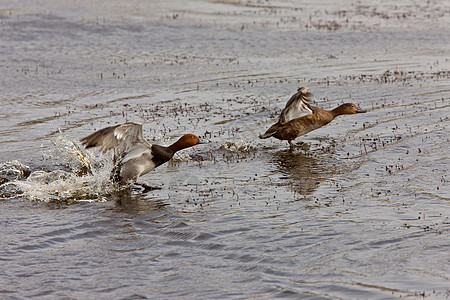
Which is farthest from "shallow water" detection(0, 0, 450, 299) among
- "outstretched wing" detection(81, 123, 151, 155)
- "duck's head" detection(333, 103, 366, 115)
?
"outstretched wing" detection(81, 123, 151, 155)

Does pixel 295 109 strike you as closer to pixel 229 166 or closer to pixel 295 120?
pixel 295 120

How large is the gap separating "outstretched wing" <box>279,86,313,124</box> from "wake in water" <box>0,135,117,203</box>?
3145 millimetres

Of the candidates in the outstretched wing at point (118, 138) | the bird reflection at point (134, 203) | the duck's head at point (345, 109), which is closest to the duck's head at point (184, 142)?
the outstretched wing at point (118, 138)

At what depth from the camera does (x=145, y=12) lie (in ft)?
74.1

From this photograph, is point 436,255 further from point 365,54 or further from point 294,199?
point 365,54

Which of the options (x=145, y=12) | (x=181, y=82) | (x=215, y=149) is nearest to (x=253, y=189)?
(x=215, y=149)

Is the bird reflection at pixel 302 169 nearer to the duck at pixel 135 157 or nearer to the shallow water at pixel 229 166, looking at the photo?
the shallow water at pixel 229 166

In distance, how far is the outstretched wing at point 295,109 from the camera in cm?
981

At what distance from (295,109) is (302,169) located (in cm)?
147

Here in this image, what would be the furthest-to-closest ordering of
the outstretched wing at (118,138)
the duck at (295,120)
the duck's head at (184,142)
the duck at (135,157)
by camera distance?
the duck at (295,120) → the duck's head at (184,142) → the duck at (135,157) → the outstretched wing at (118,138)

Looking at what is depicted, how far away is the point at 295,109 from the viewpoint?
1003 centimetres

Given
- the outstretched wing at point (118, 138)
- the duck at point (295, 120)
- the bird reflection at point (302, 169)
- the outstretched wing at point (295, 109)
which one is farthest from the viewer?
the duck at point (295, 120)

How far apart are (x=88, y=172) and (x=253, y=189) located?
2763mm

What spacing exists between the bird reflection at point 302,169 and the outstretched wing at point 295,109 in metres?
0.63
